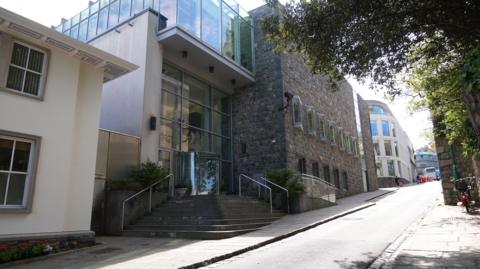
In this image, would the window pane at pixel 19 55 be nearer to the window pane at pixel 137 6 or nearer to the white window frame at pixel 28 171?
the white window frame at pixel 28 171

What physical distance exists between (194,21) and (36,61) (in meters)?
8.11

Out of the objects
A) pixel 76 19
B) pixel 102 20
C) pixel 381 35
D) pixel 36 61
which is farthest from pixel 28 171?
pixel 76 19

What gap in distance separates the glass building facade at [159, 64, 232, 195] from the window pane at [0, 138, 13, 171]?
6760mm

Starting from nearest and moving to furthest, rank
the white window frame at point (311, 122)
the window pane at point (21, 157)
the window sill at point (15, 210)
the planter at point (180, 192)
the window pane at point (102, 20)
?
the window sill at point (15, 210), the window pane at point (21, 157), the planter at point (180, 192), the window pane at point (102, 20), the white window frame at point (311, 122)

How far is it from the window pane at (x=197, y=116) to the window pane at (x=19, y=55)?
8.05 m

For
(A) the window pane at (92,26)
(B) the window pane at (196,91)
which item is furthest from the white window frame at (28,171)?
(A) the window pane at (92,26)

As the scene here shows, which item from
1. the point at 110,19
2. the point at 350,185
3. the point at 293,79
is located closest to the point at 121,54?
the point at 110,19

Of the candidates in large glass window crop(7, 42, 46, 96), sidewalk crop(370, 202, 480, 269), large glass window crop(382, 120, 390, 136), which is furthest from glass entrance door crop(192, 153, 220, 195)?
large glass window crop(382, 120, 390, 136)

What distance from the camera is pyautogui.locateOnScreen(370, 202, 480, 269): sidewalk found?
6.09 meters

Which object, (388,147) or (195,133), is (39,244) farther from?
(388,147)

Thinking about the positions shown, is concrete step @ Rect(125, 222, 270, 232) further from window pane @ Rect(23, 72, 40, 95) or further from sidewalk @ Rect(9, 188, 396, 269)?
window pane @ Rect(23, 72, 40, 95)

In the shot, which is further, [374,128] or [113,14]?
[374,128]

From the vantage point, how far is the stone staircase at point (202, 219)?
10367mm

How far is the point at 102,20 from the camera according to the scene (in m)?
18.0
